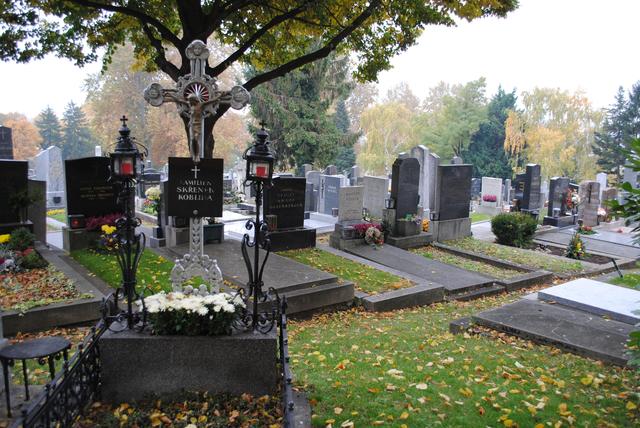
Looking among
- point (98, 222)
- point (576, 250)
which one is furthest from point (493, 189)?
point (98, 222)

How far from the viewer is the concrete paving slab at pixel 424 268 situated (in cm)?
1127

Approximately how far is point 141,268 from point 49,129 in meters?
51.8

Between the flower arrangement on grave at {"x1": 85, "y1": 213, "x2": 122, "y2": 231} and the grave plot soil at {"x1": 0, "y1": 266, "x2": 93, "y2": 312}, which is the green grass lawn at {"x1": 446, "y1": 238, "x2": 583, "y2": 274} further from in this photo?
the grave plot soil at {"x1": 0, "y1": 266, "x2": 93, "y2": 312}

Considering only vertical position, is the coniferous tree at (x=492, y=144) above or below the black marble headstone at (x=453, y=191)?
above

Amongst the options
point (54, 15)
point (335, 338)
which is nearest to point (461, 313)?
point (335, 338)

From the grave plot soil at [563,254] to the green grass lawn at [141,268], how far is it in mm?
12375

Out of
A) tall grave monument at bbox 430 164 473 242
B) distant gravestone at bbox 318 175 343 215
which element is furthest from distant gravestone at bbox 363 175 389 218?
distant gravestone at bbox 318 175 343 215

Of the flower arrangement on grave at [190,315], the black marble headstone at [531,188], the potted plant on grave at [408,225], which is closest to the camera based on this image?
the flower arrangement on grave at [190,315]

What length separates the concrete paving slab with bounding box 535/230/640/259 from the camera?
639 inches

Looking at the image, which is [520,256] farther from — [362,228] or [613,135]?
[613,135]

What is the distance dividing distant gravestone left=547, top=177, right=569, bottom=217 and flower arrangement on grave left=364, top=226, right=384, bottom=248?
10.6 metres

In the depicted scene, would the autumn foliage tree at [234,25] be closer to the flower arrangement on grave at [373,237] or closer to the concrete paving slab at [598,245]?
the flower arrangement on grave at [373,237]

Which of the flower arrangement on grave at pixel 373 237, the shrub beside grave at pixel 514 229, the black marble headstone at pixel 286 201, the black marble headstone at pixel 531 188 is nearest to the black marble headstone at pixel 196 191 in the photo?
the black marble headstone at pixel 286 201

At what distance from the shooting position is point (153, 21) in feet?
36.5
